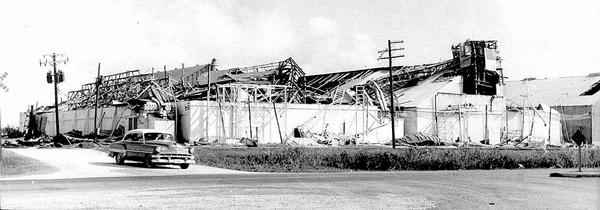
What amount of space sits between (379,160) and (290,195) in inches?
879

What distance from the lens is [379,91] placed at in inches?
2677

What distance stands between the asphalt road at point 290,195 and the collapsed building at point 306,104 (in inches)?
1249

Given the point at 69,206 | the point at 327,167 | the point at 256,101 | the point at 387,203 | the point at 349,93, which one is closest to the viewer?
the point at 69,206

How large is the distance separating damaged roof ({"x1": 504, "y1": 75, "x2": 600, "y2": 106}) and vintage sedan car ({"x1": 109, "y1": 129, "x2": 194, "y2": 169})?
5636 cm

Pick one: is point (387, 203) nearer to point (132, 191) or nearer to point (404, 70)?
point (132, 191)

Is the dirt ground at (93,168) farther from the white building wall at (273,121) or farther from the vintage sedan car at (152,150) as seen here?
the white building wall at (273,121)

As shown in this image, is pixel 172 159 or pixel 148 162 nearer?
pixel 148 162

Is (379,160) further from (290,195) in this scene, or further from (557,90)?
(557,90)

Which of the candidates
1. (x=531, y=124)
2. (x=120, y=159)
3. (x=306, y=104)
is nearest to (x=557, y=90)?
(x=531, y=124)

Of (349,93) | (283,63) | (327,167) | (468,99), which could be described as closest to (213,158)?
(327,167)

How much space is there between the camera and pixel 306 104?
2408 inches

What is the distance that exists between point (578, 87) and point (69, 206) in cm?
8085

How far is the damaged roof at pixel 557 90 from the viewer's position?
3246 inches

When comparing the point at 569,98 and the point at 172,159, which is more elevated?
the point at 569,98
